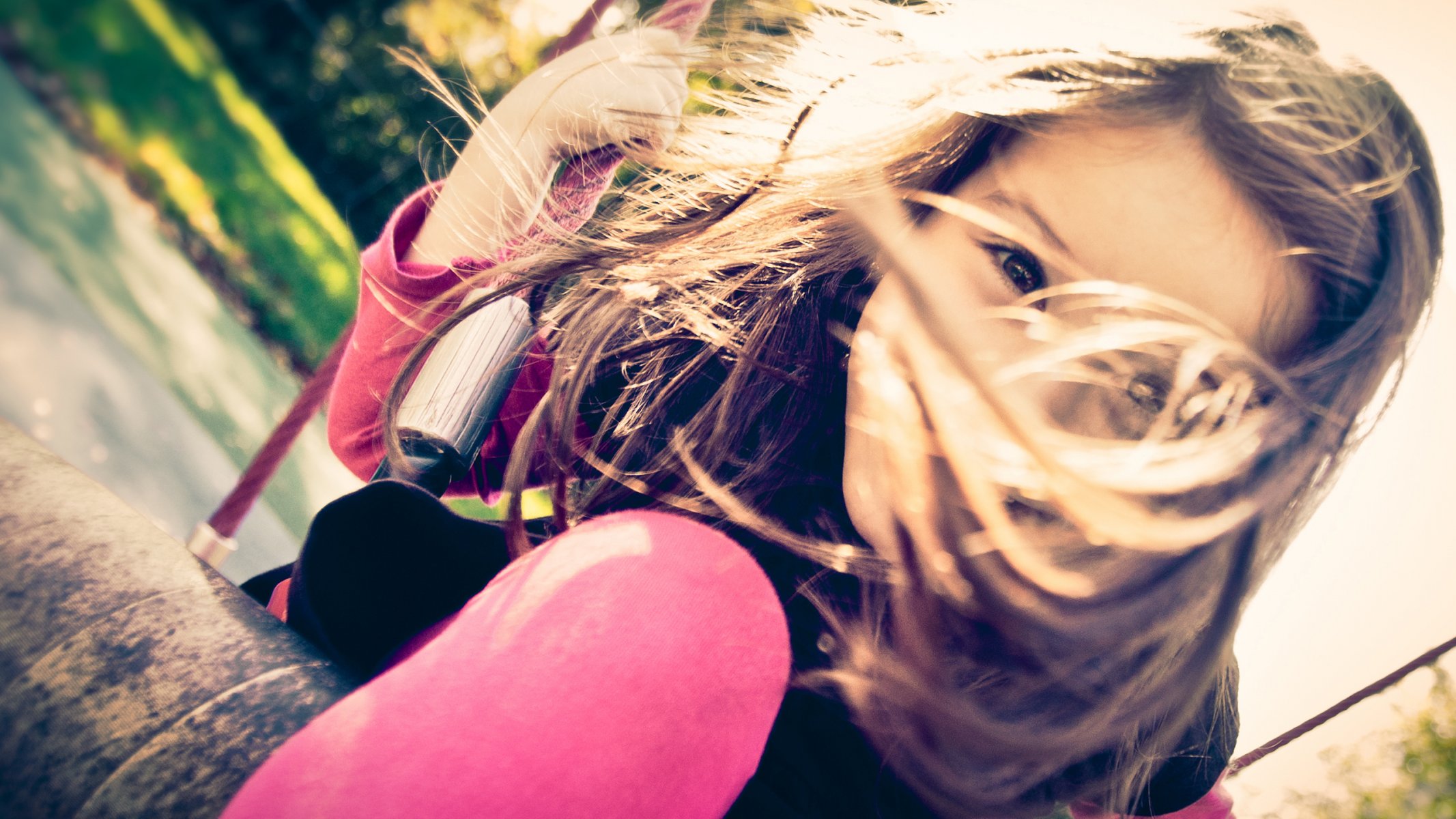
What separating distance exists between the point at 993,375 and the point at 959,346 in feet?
0.18

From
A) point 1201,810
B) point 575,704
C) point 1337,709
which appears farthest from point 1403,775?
point 575,704

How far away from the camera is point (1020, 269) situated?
0.93m

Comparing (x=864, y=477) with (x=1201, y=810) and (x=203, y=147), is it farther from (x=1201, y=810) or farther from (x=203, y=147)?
(x=203, y=147)

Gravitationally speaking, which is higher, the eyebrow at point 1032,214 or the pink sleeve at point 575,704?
the pink sleeve at point 575,704

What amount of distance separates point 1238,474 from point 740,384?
72cm

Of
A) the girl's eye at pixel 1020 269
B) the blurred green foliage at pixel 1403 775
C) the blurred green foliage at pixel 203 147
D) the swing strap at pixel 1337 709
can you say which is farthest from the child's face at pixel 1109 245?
the blurred green foliage at pixel 203 147

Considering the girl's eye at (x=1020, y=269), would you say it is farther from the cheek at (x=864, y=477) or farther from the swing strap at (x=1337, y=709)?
the swing strap at (x=1337, y=709)

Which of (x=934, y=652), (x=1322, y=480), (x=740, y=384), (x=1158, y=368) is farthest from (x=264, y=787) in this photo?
(x=1322, y=480)

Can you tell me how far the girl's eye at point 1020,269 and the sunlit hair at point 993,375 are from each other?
0.04 metres

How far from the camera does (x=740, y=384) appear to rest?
117 cm

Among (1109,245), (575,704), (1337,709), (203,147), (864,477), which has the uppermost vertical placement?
(203,147)

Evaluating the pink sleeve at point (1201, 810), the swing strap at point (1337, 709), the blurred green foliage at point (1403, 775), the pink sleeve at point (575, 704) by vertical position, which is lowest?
the blurred green foliage at point (1403, 775)

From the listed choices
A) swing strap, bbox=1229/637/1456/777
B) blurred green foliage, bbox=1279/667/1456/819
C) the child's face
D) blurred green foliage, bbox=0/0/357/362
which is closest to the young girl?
the child's face

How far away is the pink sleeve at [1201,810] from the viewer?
50.3 inches
